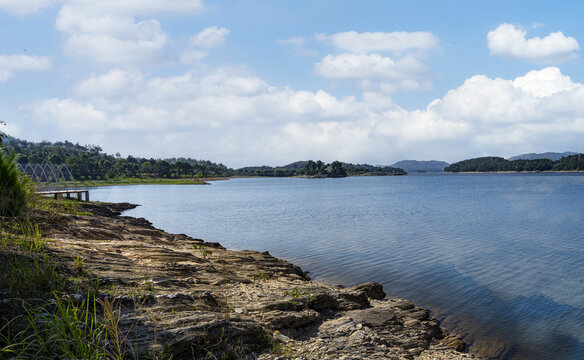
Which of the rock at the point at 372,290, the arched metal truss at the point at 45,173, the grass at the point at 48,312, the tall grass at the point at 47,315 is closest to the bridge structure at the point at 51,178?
the arched metal truss at the point at 45,173

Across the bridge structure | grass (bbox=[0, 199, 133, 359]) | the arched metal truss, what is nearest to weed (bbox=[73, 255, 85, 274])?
grass (bbox=[0, 199, 133, 359])

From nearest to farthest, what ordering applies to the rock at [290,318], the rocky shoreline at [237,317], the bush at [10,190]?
the rocky shoreline at [237,317], the rock at [290,318], the bush at [10,190]

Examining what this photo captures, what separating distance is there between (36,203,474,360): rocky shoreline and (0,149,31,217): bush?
138 centimetres

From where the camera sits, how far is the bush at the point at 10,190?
1356cm

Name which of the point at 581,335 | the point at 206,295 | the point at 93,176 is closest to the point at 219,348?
the point at 206,295

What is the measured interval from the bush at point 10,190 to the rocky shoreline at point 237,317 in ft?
4.53

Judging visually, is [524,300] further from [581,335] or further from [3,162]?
[3,162]

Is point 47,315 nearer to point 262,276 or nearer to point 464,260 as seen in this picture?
point 262,276

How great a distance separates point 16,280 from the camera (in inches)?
295

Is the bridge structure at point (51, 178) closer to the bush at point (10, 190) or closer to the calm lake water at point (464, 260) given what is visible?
the calm lake water at point (464, 260)

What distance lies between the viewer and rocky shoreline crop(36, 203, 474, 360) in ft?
25.9

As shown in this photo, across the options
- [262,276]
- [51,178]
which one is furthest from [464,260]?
[51,178]

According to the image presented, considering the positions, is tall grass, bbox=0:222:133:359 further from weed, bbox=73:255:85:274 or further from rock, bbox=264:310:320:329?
rock, bbox=264:310:320:329

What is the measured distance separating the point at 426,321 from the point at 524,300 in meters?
7.54
